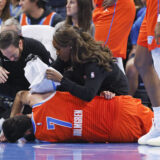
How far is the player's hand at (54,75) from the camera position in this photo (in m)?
3.21

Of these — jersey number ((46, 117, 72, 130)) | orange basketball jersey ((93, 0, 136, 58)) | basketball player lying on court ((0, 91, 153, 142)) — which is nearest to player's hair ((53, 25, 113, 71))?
basketball player lying on court ((0, 91, 153, 142))

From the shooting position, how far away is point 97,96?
10.8 ft

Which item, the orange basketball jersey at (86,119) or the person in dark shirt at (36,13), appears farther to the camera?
the person in dark shirt at (36,13)

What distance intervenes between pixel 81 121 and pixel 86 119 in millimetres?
42

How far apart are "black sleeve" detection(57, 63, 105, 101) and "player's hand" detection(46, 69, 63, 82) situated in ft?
0.26

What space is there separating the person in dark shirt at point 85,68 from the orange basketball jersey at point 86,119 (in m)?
0.13

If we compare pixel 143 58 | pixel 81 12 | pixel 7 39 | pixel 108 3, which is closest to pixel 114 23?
pixel 108 3

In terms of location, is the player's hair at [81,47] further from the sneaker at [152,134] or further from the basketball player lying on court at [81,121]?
the sneaker at [152,134]

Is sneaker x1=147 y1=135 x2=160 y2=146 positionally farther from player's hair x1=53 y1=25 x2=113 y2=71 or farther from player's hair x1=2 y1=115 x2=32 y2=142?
player's hair x1=2 y1=115 x2=32 y2=142

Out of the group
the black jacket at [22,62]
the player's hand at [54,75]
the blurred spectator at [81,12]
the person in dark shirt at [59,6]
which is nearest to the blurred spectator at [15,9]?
the person in dark shirt at [59,6]

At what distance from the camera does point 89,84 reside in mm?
3078

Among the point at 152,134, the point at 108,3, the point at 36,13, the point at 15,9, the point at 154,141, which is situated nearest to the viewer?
the point at 154,141

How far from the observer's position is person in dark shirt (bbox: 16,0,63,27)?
5.23m

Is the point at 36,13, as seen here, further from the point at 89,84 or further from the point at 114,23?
the point at 89,84
